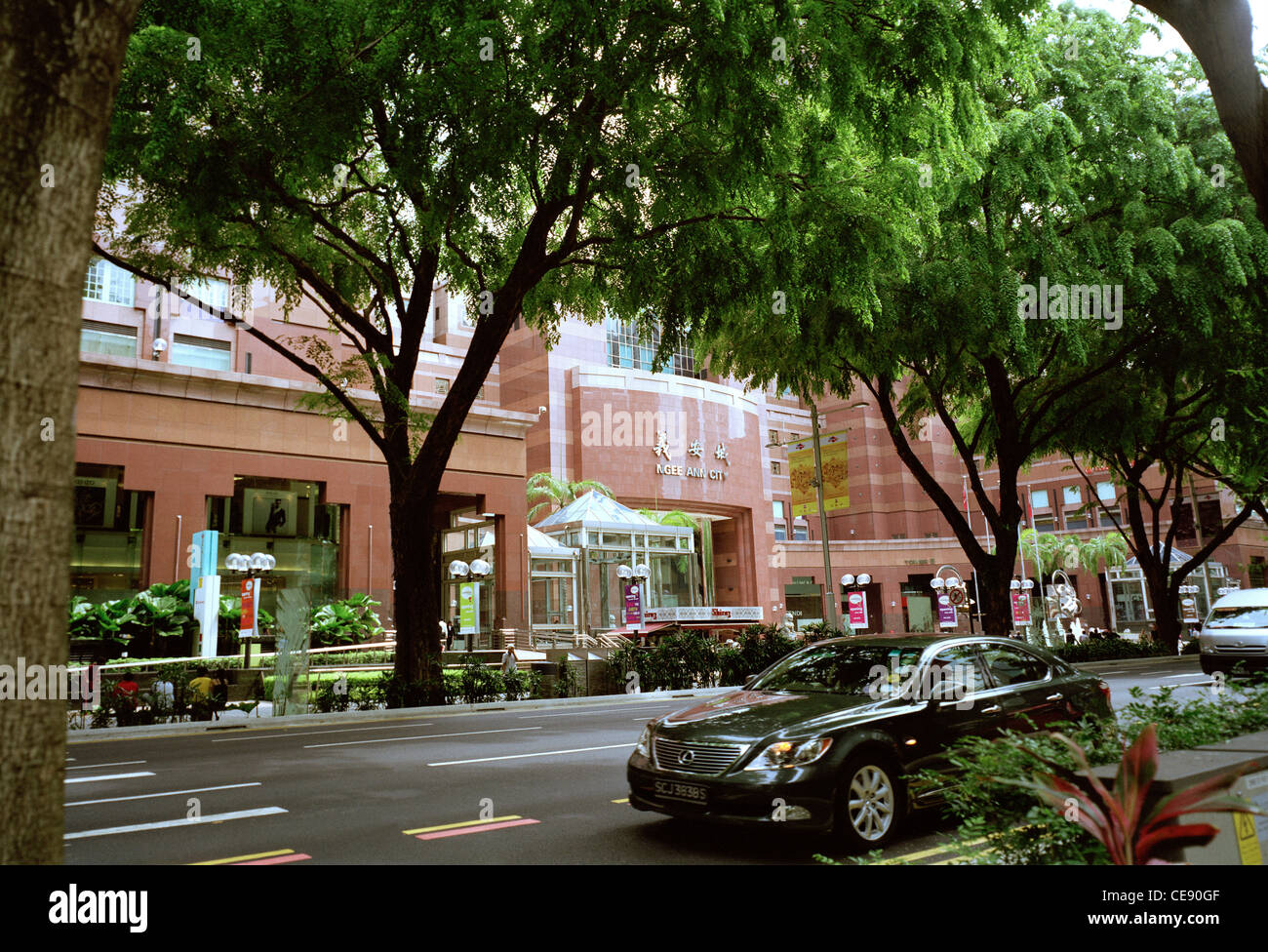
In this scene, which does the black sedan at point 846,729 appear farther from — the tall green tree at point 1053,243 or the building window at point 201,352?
the building window at point 201,352

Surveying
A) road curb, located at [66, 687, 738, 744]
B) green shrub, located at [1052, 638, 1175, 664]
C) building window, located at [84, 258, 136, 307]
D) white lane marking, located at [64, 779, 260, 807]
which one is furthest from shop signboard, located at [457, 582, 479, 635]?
building window, located at [84, 258, 136, 307]

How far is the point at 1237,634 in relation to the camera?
69.9 feet

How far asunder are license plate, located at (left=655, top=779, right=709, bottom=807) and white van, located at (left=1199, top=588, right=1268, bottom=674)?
62.1ft

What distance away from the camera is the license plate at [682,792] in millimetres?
6566

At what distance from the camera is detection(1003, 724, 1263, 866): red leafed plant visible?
3.54 metres

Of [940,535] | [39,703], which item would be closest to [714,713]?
[39,703]

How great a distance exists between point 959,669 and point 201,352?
45926 mm

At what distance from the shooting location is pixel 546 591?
49.3m

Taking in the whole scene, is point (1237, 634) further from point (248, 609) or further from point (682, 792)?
point (248, 609)

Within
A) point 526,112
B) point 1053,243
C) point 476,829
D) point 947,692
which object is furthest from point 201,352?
point 947,692

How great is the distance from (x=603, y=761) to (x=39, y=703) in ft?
29.6

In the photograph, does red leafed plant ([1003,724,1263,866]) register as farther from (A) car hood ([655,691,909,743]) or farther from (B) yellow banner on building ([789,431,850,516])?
(B) yellow banner on building ([789,431,850,516])

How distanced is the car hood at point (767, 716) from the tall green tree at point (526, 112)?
300 inches
